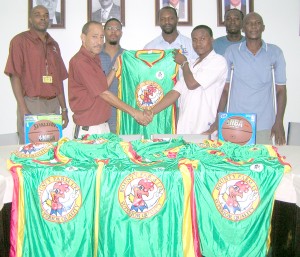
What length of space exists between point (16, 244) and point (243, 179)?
3.54 ft

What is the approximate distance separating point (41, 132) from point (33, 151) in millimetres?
389

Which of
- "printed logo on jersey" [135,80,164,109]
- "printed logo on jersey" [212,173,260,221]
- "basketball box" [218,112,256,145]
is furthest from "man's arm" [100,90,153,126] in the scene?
"printed logo on jersey" [212,173,260,221]

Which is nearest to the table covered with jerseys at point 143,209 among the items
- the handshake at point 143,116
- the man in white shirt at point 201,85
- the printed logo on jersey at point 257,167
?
the printed logo on jersey at point 257,167

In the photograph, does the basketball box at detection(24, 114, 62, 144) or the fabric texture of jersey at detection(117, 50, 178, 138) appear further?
the fabric texture of jersey at detection(117, 50, 178, 138)

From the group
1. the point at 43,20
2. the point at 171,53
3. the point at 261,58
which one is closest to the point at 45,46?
the point at 43,20

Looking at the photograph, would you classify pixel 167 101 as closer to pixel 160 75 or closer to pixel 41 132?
pixel 160 75

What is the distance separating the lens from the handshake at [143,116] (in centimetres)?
326

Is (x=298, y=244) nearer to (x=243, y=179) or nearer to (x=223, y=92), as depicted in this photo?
(x=243, y=179)

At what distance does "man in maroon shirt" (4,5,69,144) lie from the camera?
11.6ft

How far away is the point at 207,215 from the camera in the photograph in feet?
6.07

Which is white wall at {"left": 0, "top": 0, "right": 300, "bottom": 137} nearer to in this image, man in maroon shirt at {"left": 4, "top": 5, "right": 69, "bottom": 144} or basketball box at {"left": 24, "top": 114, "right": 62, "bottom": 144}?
Answer: man in maroon shirt at {"left": 4, "top": 5, "right": 69, "bottom": 144}

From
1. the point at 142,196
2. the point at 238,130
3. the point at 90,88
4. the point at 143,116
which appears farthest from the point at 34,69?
the point at 142,196

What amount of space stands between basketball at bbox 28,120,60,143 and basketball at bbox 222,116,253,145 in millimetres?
1059

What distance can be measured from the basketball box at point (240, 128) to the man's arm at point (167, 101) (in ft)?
3.05
